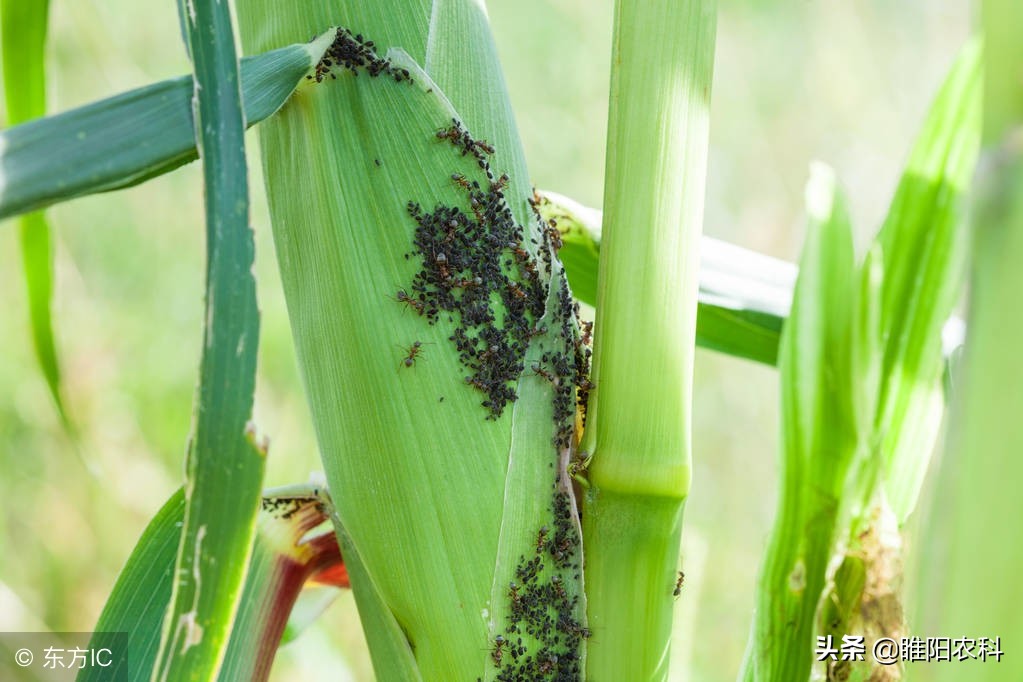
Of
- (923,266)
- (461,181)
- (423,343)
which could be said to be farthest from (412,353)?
(923,266)

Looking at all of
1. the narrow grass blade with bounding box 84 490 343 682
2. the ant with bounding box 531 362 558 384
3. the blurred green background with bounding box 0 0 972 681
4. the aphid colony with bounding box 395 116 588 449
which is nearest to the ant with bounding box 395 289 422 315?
the aphid colony with bounding box 395 116 588 449

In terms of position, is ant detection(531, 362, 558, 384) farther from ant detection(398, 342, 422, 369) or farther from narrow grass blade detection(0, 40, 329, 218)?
narrow grass blade detection(0, 40, 329, 218)

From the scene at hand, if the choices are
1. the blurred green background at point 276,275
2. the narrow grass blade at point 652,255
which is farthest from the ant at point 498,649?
the blurred green background at point 276,275

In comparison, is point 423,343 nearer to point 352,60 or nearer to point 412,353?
point 412,353

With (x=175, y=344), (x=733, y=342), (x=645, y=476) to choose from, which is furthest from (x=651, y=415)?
(x=175, y=344)

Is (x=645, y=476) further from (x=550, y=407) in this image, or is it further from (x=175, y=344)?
(x=175, y=344)

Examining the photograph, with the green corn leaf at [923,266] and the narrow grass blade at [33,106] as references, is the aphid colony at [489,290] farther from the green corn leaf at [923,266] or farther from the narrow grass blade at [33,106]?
the narrow grass blade at [33,106]
